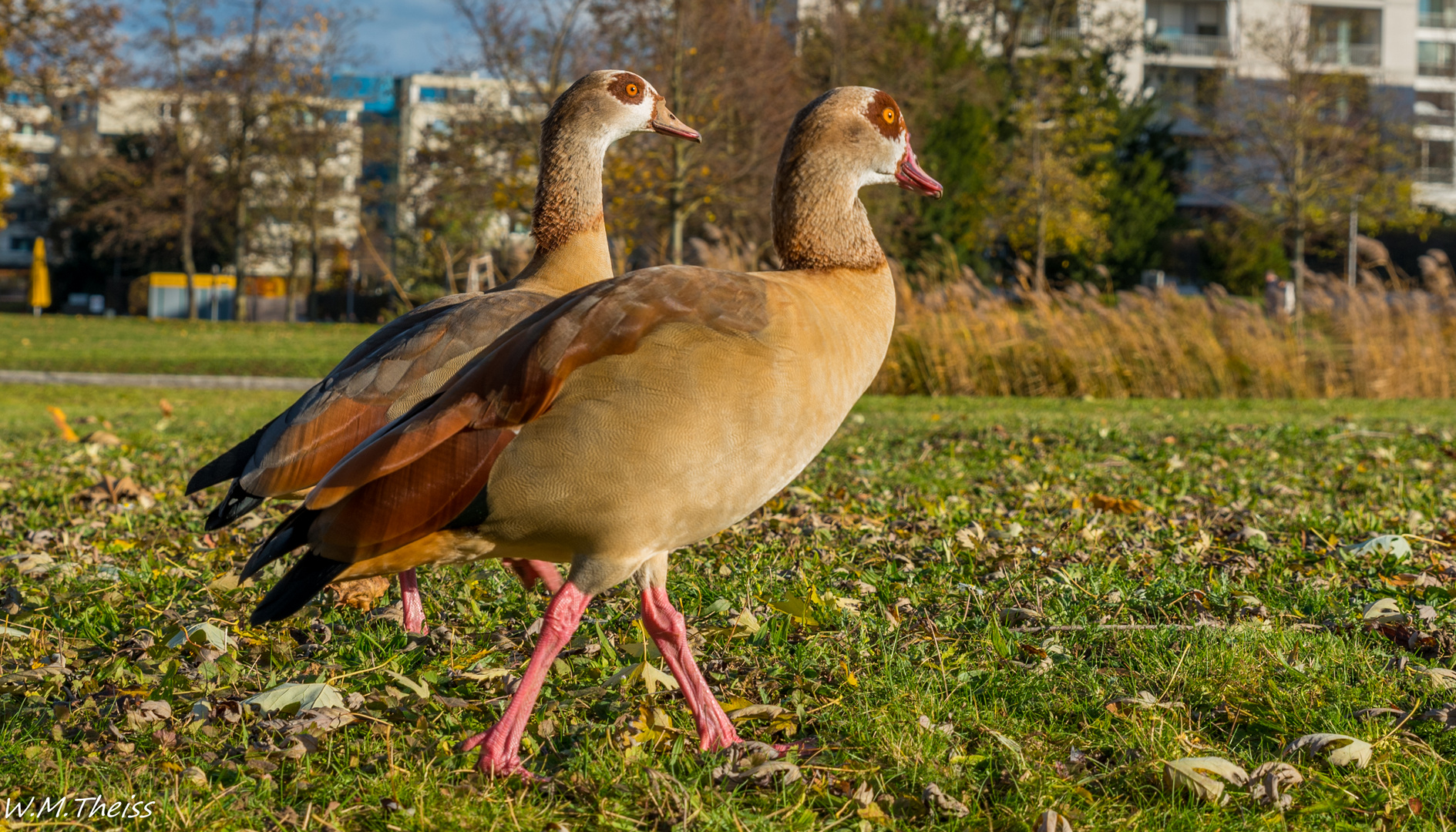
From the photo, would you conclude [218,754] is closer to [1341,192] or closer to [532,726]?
[532,726]

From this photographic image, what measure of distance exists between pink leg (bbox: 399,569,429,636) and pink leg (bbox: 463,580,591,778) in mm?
1170

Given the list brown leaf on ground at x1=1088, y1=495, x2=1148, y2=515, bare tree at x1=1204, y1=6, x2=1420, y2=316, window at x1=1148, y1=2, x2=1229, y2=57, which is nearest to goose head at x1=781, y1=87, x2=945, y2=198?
brown leaf on ground at x1=1088, y1=495, x2=1148, y2=515

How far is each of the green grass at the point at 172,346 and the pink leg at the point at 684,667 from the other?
1755cm

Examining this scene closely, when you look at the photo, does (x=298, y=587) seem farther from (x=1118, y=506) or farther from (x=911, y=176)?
(x=1118, y=506)

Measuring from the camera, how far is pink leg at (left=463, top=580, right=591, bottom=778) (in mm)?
2438

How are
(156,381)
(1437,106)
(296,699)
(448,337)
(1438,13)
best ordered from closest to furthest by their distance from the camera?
1. (296,699)
2. (448,337)
3. (156,381)
4. (1437,106)
5. (1438,13)

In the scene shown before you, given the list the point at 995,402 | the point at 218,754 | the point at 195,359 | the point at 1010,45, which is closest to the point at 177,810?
the point at 218,754

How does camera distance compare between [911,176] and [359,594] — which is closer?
[911,176]

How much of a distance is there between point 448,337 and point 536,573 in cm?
74

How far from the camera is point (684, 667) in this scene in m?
2.65

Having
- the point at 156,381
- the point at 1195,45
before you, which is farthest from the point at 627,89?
the point at 1195,45

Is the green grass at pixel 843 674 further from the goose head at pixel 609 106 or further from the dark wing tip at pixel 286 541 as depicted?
the goose head at pixel 609 106

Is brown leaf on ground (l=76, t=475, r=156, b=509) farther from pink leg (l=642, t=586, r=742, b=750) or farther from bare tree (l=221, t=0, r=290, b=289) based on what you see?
bare tree (l=221, t=0, r=290, b=289)

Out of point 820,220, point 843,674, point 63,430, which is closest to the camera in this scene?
point 820,220
